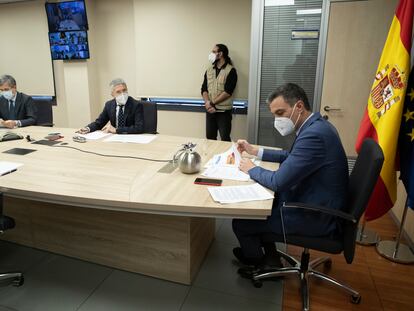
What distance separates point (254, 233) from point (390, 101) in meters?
1.45

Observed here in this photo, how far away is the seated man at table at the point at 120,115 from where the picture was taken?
2.89m

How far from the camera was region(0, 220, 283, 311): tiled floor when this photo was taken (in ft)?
5.50

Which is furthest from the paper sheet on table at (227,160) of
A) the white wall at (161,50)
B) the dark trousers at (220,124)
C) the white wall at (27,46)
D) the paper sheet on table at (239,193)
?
the white wall at (27,46)

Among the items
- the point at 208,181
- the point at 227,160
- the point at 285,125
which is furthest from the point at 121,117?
the point at 285,125

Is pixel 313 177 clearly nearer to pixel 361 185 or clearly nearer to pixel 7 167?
pixel 361 185

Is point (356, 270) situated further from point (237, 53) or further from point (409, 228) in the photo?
point (237, 53)

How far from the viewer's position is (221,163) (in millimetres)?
1948

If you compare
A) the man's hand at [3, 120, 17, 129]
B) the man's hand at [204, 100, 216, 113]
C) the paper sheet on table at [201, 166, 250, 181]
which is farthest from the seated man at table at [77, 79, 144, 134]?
the paper sheet on table at [201, 166, 250, 181]

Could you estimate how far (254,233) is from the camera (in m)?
1.66

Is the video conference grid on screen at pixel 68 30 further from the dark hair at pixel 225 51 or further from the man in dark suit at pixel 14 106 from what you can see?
the dark hair at pixel 225 51

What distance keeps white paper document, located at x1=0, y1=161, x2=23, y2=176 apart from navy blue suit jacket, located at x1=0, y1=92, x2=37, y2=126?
1568 millimetres

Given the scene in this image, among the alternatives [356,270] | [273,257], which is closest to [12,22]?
[273,257]

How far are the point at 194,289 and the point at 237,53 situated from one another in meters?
3.12

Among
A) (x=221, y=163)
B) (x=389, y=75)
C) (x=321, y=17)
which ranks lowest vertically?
(x=221, y=163)
